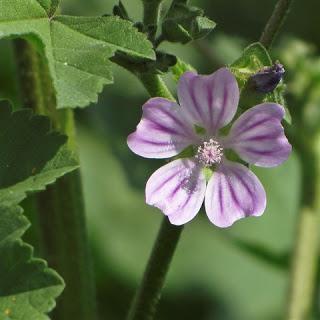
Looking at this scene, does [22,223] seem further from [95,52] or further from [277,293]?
[277,293]

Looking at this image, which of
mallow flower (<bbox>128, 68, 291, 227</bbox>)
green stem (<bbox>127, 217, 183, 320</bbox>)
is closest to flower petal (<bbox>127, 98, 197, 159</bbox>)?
mallow flower (<bbox>128, 68, 291, 227</bbox>)

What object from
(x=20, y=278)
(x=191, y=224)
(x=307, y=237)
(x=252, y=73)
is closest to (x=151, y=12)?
(x=252, y=73)

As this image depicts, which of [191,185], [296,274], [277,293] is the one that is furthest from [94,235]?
[191,185]

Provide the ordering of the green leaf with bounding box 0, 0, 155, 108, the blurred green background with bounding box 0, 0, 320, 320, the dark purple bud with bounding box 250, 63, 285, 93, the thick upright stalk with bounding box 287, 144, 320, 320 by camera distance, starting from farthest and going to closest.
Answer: the blurred green background with bounding box 0, 0, 320, 320, the thick upright stalk with bounding box 287, 144, 320, 320, the dark purple bud with bounding box 250, 63, 285, 93, the green leaf with bounding box 0, 0, 155, 108

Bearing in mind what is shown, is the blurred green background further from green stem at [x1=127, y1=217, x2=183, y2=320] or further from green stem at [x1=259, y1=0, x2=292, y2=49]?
green stem at [x1=259, y1=0, x2=292, y2=49]

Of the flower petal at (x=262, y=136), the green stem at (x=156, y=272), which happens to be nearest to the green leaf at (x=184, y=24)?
the flower petal at (x=262, y=136)
